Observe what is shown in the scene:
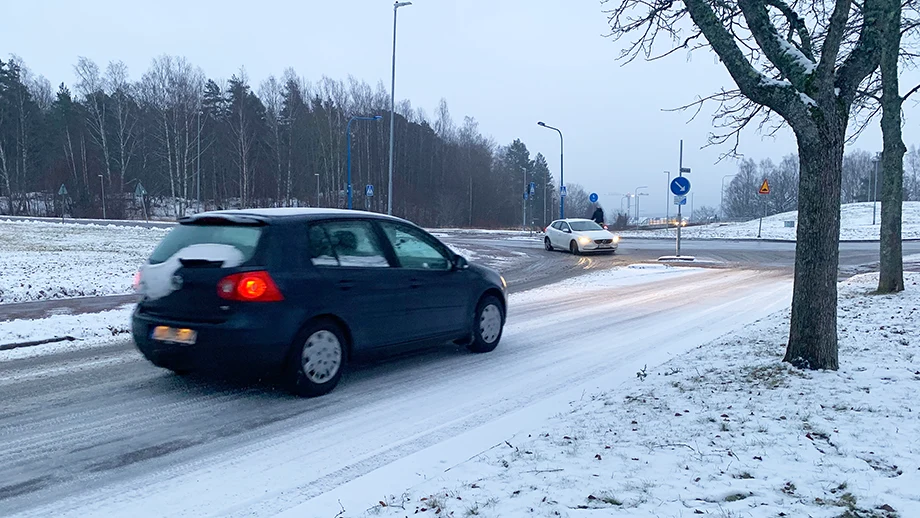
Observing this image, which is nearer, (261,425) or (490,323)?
(261,425)

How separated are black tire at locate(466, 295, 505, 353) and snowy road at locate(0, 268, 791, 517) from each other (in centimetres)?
19

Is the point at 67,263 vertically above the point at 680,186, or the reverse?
the point at 680,186

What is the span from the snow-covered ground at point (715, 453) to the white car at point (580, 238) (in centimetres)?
2034

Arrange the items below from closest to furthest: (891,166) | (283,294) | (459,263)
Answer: (283,294) < (459,263) < (891,166)

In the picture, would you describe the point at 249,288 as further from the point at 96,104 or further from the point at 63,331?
the point at 96,104

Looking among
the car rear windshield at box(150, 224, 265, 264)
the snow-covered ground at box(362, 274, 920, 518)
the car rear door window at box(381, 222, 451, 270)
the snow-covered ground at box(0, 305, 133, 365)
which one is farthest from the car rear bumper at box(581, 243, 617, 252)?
the car rear windshield at box(150, 224, 265, 264)

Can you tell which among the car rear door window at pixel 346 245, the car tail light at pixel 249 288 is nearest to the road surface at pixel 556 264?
the car tail light at pixel 249 288

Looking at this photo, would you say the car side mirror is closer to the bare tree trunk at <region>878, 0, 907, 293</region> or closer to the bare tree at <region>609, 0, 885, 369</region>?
the bare tree at <region>609, 0, 885, 369</region>

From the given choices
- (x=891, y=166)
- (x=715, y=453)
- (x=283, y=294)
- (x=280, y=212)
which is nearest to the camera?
(x=715, y=453)

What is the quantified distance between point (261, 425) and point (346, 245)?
1.90 meters

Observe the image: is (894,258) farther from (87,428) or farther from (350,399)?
(87,428)

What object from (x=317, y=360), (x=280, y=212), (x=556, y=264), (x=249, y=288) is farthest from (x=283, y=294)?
(x=556, y=264)

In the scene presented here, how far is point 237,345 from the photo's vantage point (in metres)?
5.41

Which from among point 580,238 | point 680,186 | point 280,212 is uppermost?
point 680,186
